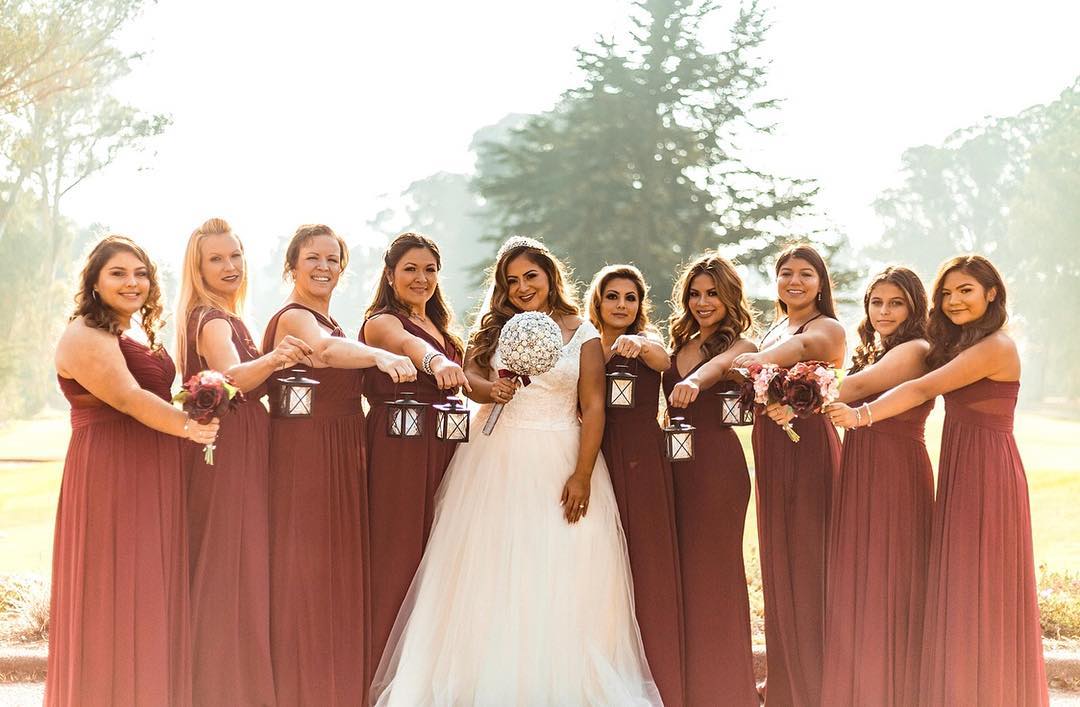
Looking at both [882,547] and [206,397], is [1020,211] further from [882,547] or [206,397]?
[206,397]

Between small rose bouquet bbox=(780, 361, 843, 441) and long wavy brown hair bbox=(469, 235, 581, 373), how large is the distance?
1.50 metres

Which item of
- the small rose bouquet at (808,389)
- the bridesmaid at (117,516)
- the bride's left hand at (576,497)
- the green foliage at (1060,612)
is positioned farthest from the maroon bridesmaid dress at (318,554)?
the green foliage at (1060,612)

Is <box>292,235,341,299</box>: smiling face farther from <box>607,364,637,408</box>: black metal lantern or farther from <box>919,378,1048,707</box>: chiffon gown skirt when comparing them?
<box>919,378,1048,707</box>: chiffon gown skirt

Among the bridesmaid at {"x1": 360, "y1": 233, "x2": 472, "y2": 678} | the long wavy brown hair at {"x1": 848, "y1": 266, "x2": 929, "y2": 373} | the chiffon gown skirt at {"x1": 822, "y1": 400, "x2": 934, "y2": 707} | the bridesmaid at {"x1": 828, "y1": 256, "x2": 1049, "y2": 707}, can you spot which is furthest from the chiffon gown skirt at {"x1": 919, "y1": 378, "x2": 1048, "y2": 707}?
the bridesmaid at {"x1": 360, "y1": 233, "x2": 472, "y2": 678}

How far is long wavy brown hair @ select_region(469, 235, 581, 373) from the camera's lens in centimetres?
600

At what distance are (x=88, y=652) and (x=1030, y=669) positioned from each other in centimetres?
484

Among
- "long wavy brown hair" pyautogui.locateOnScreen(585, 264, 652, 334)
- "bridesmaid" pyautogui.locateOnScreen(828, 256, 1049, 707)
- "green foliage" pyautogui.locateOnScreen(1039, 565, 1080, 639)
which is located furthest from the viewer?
"green foliage" pyautogui.locateOnScreen(1039, 565, 1080, 639)

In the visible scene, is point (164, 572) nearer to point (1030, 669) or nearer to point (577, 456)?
point (577, 456)

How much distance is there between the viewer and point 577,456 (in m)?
5.86

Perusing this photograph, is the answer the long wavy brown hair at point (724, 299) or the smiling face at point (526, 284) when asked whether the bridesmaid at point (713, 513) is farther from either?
the smiling face at point (526, 284)

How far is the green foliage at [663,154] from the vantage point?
2455 cm

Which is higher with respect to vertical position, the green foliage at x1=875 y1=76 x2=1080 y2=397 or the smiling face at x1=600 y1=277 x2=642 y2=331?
the green foliage at x1=875 y1=76 x2=1080 y2=397

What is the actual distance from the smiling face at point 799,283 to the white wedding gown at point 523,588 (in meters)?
1.29

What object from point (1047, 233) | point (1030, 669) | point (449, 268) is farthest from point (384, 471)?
point (449, 268)
